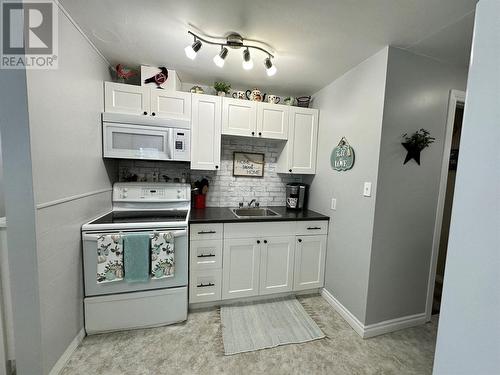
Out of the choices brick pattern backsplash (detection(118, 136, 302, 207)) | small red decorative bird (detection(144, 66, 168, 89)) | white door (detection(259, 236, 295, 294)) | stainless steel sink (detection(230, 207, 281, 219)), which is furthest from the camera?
stainless steel sink (detection(230, 207, 281, 219))

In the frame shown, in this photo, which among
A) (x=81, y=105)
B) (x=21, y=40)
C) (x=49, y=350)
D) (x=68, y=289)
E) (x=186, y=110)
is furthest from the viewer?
(x=186, y=110)

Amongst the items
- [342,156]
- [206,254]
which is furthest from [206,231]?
[342,156]

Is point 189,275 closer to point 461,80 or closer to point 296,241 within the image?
point 296,241

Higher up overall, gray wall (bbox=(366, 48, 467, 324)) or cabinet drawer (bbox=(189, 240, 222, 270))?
gray wall (bbox=(366, 48, 467, 324))

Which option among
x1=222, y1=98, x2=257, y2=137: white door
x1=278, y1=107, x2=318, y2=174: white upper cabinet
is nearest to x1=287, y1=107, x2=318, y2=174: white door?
x1=278, y1=107, x2=318, y2=174: white upper cabinet

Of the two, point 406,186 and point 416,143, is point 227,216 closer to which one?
point 406,186

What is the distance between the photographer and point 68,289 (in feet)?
4.84

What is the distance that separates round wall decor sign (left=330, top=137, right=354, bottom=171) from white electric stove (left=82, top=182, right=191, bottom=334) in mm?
1683

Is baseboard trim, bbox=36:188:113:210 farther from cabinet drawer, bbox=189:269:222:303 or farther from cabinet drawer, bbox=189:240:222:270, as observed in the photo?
cabinet drawer, bbox=189:269:222:303

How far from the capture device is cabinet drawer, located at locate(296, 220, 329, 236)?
2.25 meters

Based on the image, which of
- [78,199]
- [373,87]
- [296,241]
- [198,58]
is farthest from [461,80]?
[78,199]

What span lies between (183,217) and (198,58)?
1543 millimetres

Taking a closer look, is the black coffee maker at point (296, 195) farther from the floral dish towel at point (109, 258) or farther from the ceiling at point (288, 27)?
the floral dish towel at point (109, 258)

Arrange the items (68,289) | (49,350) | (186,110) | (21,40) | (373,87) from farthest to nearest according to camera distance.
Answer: (186,110) < (373,87) < (68,289) < (49,350) < (21,40)
